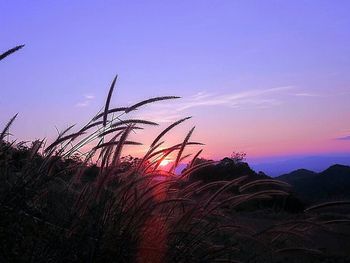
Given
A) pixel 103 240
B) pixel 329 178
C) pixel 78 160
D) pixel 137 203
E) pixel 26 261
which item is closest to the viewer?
pixel 26 261

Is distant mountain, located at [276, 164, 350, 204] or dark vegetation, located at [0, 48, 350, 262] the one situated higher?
distant mountain, located at [276, 164, 350, 204]

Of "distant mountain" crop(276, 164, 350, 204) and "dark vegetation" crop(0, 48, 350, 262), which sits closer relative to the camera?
"dark vegetation" crop(0, 48, 350, 262)

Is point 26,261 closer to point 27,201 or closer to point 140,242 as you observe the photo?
point 27,201

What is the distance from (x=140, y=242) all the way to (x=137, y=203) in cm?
25

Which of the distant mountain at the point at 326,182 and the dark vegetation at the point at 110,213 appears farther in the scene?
the distant mountain at the point at 326,182

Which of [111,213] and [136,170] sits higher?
[136,170]

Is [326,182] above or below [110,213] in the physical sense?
above

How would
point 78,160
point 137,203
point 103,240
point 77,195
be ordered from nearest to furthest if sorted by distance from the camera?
point 103,240 < point 137,203 < point 77,195 < point 78,160

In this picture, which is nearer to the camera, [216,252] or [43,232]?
[43,232]

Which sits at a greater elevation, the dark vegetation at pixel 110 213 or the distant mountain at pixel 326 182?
the distant mountain at pixel 326 182

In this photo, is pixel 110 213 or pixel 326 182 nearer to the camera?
pixel 110 213

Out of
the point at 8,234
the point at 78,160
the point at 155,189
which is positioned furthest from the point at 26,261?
the point at 78,160

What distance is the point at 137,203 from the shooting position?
3750 millimetres

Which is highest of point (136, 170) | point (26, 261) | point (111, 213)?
point (136, 170)
